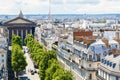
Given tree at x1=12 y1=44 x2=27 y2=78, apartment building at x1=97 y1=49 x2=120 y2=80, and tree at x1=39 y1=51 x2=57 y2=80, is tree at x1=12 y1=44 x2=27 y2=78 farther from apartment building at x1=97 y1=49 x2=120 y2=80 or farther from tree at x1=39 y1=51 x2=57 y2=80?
apartment building at x1=97 y1=49 x2=120 y2=80

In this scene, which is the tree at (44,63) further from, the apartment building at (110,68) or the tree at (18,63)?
the apartment building at (110,68)

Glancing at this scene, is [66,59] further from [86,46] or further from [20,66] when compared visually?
[86,46]

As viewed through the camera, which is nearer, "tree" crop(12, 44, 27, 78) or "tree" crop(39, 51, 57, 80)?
"tree" crop(39, 51, 57, 80)

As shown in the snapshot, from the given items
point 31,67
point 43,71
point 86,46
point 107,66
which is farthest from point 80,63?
point 31,67

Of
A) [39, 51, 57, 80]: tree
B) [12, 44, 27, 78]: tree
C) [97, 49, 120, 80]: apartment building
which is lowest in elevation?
[12, 44, 27, 78]: tree

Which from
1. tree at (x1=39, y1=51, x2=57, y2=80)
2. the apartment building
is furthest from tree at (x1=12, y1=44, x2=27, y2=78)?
the apartment building

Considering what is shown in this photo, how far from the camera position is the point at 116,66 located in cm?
6794

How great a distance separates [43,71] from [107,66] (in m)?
28.3

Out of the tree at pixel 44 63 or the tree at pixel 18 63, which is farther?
the tree at pixel 18 63

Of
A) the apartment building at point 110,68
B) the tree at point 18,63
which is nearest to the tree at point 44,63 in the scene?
the tree at point 18,63

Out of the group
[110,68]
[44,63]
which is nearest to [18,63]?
[44,63]

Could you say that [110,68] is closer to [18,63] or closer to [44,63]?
[44,63]

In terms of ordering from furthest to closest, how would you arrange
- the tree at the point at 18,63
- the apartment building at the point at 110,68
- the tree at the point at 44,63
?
the tree at the point at 18,63 < the tree at the point at 44,63 < the apartment building at the point at 110,68

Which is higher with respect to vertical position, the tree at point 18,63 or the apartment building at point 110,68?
the apartment building at point 110,68
